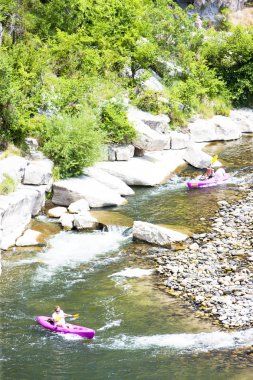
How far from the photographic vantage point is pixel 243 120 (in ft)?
146

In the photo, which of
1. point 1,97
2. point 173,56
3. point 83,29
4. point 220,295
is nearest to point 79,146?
point 1,97

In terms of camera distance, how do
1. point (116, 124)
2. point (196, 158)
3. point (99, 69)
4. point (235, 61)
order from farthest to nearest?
point (235, 61) < point (99, 69) < point (196, 158) < point (116, 124)

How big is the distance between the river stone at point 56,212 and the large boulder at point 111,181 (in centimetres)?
322

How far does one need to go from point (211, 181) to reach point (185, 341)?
51.9 feet

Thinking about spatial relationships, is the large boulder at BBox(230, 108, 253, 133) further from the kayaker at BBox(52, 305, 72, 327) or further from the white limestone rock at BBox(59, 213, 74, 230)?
the kayaker at BBox(52, 305, 72, 327)

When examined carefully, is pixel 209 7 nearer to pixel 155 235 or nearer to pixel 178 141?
pixel 178 141

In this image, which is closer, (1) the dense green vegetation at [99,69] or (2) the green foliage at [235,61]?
(1) the dense green vegetation at [99,69]

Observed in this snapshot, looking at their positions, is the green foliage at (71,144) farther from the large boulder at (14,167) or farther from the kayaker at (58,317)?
the kayaker at (58,317)

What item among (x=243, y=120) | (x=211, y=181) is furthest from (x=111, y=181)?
(x=243, y=120)

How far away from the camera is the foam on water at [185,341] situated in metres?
15.1

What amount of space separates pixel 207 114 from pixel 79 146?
1651 cm

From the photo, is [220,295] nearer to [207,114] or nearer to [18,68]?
[18,68]

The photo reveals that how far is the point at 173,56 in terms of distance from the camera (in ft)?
149

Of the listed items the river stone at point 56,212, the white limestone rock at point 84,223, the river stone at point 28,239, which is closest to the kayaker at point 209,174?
the river stone at point 56,212
